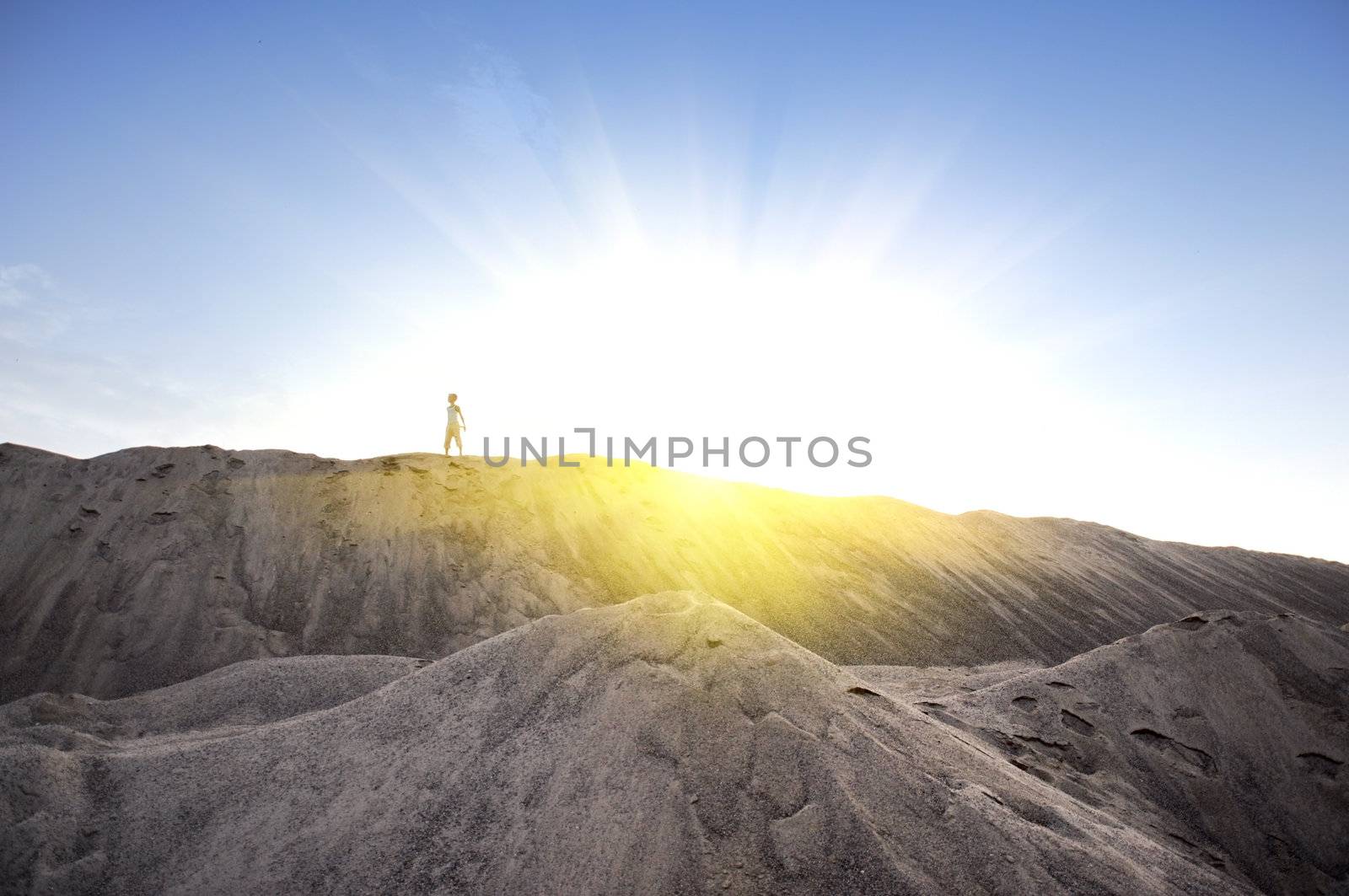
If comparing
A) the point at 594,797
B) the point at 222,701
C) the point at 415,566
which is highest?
the point at 415,566

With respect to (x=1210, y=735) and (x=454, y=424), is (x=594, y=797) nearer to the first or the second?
(x=1210, y=735)

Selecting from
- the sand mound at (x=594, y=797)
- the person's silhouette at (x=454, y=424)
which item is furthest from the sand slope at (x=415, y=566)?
the sand mound at (x=594, y=797)

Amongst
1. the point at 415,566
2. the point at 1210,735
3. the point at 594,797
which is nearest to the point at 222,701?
the point at 415,566

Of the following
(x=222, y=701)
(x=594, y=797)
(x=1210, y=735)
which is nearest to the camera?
(x=594, y=797)

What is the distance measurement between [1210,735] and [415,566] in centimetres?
1123

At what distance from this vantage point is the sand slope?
943 centimetres

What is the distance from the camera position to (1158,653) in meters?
6.74

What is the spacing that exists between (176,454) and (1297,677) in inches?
666

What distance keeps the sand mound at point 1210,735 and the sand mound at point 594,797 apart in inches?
→ 32.5

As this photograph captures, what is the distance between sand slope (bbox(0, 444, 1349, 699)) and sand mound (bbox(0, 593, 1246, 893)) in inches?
207

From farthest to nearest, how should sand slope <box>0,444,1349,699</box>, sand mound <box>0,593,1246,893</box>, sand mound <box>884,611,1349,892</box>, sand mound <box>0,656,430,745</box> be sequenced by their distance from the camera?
sand slope <box>0,444,1349,699</box> → sand mound <box>0,656,430,745</box> → sand mound <box>884,611,1349,892</box> → sand mound <box>0,593,1246,893</box>

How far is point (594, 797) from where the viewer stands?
3.67 meters

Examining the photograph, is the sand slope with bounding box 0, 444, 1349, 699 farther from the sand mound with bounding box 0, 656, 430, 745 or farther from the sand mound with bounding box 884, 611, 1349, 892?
the sand mound with bounding box 884, 611, 1349, 892

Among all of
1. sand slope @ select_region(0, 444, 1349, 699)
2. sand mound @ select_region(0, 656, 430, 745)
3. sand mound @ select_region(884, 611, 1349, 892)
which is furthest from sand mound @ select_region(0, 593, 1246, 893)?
sand slope @ select_region(0, 444, 1349, 699)
